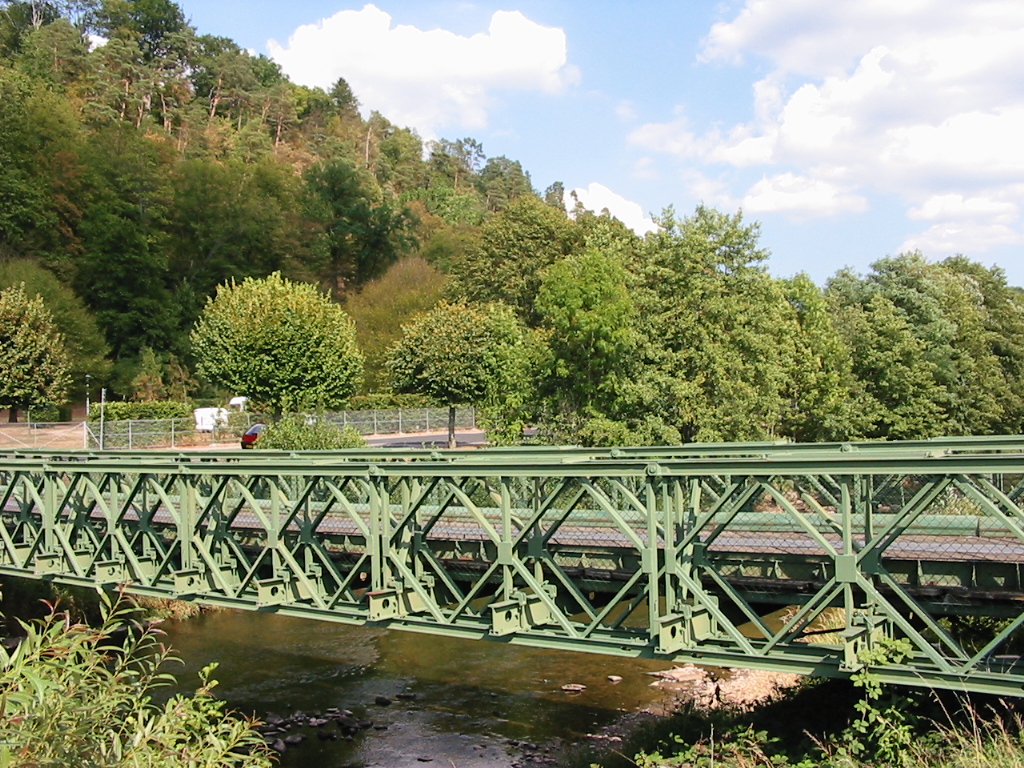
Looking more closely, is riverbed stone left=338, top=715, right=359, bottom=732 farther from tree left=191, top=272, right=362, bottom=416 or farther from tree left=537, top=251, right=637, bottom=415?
tree left=191, top=272, right=362, bottom=416

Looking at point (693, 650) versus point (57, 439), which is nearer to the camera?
point (693, 650)

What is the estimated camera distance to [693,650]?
9008mm

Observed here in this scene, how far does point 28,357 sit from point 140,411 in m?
5.55

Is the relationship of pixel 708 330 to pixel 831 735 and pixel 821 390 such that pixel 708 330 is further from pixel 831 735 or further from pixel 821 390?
pixel 831 735

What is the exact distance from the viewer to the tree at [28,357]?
41.1 metres

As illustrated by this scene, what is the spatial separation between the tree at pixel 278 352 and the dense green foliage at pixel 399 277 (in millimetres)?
230

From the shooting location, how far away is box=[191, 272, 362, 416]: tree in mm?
36062

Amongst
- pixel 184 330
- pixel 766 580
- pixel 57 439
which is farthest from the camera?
pixel 184 330

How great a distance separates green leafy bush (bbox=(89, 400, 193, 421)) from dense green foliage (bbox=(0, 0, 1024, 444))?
15.2 ft

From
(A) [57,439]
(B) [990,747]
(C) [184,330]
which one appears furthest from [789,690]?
(C) [184,330]

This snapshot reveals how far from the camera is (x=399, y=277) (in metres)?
67.7

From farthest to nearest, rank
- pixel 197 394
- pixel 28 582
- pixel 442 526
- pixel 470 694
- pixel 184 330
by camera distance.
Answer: pixel 184 330 → pixel 197 394 → pixel 28 582 → pixel 470 694 → pixel 442 526

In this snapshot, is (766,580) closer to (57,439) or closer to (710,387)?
(710,387)

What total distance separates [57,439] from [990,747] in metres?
39.5
